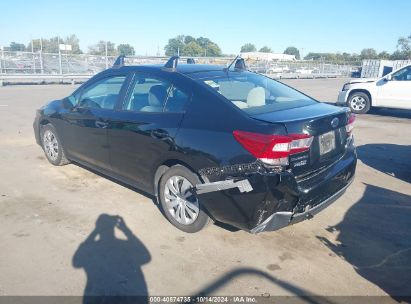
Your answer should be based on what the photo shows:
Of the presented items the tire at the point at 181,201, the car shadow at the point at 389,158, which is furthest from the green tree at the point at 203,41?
the tire at the point at 181,201

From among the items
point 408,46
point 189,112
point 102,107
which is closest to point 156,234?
point 189,112

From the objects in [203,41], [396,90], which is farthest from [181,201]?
[203,41]

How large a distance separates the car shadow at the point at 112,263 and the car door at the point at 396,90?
1059 cm

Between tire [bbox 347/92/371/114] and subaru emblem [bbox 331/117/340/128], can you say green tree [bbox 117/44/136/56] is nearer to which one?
tire [bbox 347/92/371/114]

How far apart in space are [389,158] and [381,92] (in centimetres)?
593

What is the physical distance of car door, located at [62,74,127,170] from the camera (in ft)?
15.1

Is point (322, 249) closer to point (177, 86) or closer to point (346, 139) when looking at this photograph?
point (346, 139)

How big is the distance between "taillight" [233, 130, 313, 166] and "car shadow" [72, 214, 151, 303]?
4.67ft

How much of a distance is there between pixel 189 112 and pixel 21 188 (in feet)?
9.61

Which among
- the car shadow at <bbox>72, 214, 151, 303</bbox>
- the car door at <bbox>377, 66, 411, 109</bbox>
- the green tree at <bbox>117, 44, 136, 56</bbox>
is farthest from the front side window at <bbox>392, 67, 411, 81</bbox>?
the green tree at <bbox>117, 44, 136, 56</bbox>

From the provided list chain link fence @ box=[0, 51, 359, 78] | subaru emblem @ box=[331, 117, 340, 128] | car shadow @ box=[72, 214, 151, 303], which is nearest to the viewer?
car shadow @ box=[72, 214, 151, 303]

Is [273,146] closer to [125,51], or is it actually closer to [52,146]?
[52,146]

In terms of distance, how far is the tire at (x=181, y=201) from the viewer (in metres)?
3.69

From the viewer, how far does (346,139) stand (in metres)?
3.92
